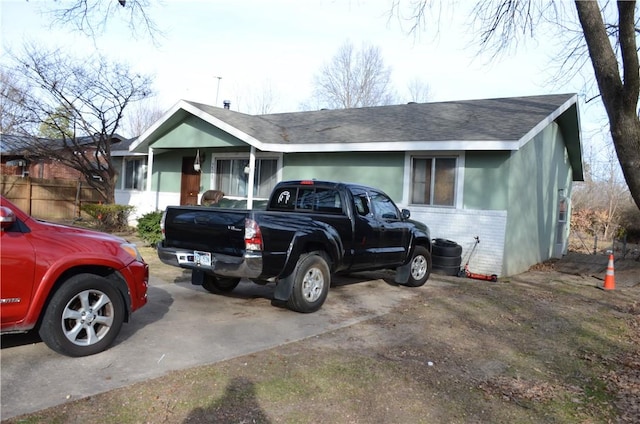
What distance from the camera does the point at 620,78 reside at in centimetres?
659

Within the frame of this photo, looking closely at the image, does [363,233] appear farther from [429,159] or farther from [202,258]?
[429,159]

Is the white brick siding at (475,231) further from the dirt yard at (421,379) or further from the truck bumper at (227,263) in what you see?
the truck bumper at (227,263)

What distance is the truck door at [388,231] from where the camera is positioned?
8.15 metres

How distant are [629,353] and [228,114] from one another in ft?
39.7

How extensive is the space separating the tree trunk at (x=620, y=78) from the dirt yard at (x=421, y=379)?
2.54 meters

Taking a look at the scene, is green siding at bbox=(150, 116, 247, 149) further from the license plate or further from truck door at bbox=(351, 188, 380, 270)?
the license plate

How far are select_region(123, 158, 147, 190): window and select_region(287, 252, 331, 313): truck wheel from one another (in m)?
13.8

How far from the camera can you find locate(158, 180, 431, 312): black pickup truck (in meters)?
6.02

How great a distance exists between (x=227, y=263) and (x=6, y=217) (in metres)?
2.57

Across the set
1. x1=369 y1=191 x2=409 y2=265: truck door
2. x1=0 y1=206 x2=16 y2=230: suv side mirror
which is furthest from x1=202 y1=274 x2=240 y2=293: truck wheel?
x1=0 y1=206 x2=16 y2=230: suv side mirror

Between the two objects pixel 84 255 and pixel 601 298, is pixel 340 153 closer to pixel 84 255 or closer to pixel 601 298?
pixel 601 298

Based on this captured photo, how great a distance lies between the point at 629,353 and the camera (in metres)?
5.91

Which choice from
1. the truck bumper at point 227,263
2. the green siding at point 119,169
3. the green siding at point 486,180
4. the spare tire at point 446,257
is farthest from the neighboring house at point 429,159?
the truck bumper at point 227,263

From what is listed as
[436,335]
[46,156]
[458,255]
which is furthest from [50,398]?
[46,156]
